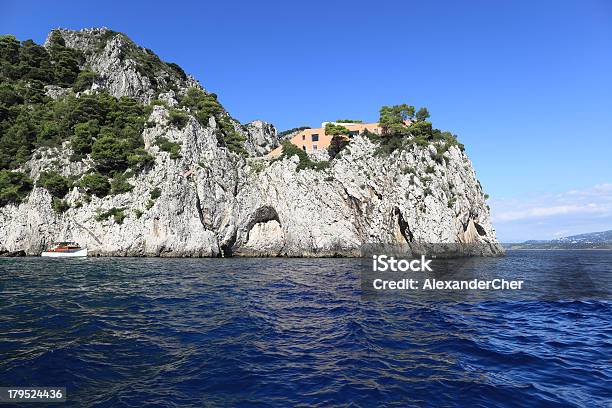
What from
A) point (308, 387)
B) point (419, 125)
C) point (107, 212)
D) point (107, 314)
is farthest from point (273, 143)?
point (308, 387)

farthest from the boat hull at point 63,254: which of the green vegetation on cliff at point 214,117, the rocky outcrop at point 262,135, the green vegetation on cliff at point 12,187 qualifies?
the rocky outcrop at point 262,135

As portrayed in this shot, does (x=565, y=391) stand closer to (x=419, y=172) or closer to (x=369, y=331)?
(x=369, y=331)

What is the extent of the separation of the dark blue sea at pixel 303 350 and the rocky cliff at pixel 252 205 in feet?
123

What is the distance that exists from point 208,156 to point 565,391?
62.1 m

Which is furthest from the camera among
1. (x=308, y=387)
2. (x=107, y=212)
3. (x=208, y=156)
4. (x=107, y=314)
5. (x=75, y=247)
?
(x=208, y=156)

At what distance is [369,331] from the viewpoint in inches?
493

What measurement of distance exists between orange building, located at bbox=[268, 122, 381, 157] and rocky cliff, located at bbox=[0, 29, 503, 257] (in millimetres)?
3590

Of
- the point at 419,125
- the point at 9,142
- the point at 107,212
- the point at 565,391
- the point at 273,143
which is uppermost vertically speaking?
the point at 273,143

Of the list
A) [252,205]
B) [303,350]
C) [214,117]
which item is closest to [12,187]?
[214,117]

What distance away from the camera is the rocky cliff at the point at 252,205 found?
179 feet

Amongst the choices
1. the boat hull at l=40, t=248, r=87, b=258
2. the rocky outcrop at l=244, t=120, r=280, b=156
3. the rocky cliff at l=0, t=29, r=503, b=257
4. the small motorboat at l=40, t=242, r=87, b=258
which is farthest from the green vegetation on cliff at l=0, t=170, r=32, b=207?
the rocky outcrop at l=244, t=120, r=280, b=156

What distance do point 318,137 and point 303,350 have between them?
2605 inches

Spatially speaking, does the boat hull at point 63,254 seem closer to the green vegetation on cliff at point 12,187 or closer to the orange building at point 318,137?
the green vegetation on cliff at point 12,187

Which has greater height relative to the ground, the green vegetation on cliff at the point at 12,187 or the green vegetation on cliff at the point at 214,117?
the green vegetation on cliff at the point at 214,117
